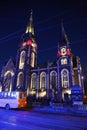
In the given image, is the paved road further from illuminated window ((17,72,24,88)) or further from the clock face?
illuminated window ((17,72,24,88))

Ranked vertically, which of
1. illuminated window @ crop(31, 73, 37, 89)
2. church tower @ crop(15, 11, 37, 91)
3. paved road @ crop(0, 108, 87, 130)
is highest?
church tower @ crop(15, 11, 37, 91)

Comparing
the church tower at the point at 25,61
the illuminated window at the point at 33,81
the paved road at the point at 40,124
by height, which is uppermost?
the church tower at the point at 25,61

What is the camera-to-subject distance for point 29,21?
61.8 m

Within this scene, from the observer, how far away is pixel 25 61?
48.0 meters

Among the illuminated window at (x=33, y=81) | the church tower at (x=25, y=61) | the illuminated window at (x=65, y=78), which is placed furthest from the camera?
the church tower at (x=25, y=61)

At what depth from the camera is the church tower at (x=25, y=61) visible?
44438 mm

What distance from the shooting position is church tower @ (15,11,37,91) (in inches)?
1750

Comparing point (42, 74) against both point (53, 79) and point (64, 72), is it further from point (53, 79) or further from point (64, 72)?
point (64, 72)

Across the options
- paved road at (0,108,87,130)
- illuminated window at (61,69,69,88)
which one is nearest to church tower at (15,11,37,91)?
illuminated window at (61,69,69,88)

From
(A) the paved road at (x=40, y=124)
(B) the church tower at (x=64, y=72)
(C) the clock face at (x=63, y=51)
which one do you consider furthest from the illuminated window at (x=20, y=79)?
(A) the paved road at (x=40, y=124)

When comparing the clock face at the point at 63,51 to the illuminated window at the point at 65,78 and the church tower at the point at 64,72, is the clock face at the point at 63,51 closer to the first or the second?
the church tower at the point at 64,72

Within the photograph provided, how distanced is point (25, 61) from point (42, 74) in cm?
910

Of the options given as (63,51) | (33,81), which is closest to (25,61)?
(33,81)

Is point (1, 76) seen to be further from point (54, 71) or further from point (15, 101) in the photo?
point (15, 101)
